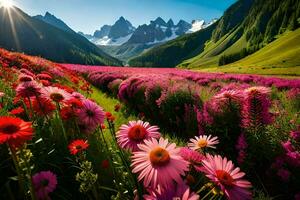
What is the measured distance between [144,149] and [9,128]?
2.57 ft

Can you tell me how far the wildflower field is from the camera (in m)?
1.59

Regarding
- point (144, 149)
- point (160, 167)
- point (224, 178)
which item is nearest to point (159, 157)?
point (160, 167)

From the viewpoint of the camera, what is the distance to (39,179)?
7.31 feet

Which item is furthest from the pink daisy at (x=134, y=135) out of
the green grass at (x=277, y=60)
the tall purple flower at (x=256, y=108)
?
the green grass at (x=277, y=60)

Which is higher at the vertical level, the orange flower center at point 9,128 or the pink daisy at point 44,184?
the orange flower center at point 9,128

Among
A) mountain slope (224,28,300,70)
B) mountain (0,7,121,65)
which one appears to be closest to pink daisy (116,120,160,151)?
mountain slope (224,28,300,70)

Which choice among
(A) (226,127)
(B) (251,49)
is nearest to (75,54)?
(B) (251,49)

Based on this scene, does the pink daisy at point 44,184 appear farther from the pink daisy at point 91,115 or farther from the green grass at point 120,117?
the green grass at point 120,117

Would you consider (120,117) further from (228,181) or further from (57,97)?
(228,181)

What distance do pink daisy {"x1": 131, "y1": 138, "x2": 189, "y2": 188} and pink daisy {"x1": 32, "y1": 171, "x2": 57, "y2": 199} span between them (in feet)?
3.01

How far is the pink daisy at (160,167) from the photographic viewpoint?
58.1 inches

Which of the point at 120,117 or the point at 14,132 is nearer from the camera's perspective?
the point at 14,132

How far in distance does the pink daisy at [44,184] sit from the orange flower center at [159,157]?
39.5 inches

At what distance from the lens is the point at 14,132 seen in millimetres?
1627
